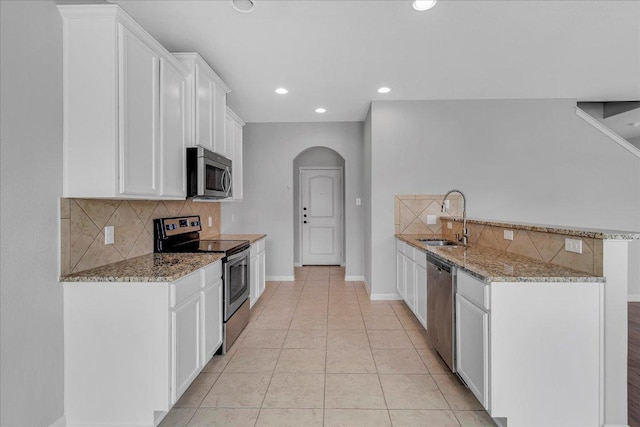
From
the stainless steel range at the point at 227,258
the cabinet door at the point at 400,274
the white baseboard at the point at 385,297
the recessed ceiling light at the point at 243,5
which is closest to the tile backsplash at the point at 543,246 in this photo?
the cabinet door at the point at 400,274

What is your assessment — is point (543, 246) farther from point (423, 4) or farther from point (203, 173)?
point (203, 173)

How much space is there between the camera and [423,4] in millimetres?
2078

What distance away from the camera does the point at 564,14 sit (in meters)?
2.24

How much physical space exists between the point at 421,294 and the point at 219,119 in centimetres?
261

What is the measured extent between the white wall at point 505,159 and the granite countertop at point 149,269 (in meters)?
2.60

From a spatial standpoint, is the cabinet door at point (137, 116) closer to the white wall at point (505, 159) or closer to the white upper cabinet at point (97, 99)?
the white upper cabinet at point (97, 99)

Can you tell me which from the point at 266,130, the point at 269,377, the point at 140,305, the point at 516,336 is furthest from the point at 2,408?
the point at 266,130

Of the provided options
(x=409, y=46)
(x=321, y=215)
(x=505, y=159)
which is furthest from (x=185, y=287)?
(x=321, y=215)

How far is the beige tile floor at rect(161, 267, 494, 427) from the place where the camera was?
1.84 m

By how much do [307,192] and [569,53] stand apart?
175 inches

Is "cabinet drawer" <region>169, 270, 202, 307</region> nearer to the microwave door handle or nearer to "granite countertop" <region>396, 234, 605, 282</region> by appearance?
the microwave door handle

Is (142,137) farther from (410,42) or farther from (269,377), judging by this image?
(410,42)

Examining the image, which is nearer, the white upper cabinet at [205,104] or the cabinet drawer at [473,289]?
the cabinet drawer at [473,289]

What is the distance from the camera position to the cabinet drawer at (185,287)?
5.60ft
